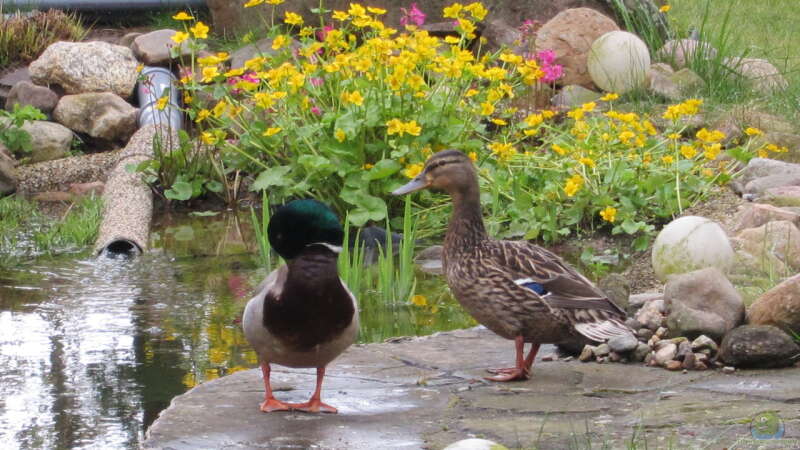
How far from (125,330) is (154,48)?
603 cm

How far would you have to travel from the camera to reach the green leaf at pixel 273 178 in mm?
7570

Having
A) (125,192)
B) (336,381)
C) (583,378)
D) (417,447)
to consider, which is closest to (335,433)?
(417,447)

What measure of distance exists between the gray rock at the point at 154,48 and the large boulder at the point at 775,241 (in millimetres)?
6278

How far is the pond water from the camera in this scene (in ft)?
15.0

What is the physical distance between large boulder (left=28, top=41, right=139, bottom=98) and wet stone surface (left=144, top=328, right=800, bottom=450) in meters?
6.59

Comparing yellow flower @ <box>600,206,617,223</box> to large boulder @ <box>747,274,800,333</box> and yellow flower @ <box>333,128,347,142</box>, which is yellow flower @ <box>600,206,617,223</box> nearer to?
yellow flower @ <box>333,128,347,142</box>

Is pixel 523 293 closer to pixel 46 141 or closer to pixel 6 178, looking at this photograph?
pixel 6 178

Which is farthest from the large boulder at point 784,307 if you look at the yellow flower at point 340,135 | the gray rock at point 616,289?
the yellow flower at point 340,135

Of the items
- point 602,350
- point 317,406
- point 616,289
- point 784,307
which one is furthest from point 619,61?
point 317,406

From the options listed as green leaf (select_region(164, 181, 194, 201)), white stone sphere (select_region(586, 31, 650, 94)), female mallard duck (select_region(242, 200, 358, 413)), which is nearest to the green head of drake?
female mallard duck (select_region(242, 200, 358, 413))

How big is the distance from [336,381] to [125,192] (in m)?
4.24

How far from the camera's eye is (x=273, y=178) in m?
7.62

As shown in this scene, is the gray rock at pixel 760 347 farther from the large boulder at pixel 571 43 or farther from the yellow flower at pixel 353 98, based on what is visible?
the large boulder at pixel 571 43

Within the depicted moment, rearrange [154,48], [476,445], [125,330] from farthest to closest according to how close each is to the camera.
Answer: [154,48] < [125,330] < [476,445]
